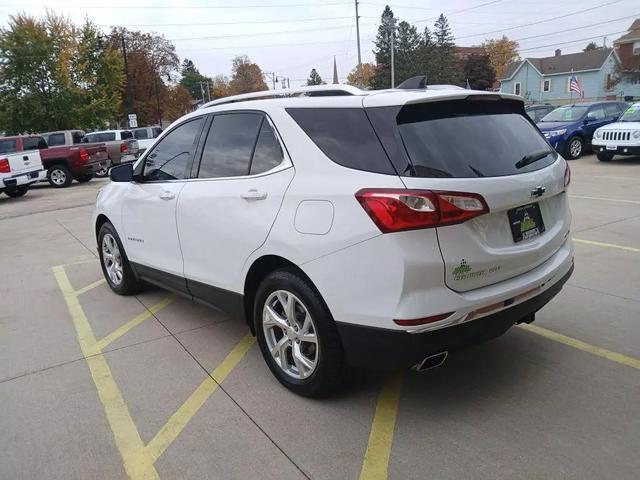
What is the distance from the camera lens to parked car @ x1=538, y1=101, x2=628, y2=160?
16547 mm

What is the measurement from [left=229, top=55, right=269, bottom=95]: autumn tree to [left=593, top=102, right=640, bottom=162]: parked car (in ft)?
299

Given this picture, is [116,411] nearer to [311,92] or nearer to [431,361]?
[431,361]

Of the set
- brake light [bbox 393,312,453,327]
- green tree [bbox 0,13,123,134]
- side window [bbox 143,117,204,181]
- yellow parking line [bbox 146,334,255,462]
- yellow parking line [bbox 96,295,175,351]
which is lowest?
yellow parking line [bbox 146,334,255,462]

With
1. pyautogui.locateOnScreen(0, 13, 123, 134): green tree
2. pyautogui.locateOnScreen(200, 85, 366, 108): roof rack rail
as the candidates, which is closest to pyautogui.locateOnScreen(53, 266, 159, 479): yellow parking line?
pyautogui.locateOnScreen(200, 85, 366, 108): roof rack rail

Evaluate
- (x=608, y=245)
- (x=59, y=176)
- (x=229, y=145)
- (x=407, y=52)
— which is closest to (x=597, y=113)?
(x=608, y=245)

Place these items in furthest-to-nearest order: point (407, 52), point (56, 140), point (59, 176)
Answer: point (407, 52) → point (56, 140) → point (59, 176)

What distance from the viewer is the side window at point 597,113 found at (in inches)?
682

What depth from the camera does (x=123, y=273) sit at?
5402 mm

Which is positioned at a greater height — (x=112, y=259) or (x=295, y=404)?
(x=112, y=259)

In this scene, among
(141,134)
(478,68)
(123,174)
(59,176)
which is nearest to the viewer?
(123,174)

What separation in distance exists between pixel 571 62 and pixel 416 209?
69002 millimetres

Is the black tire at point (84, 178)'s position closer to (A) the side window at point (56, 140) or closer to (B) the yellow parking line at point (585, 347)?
(A) the side window at point (56, 140)

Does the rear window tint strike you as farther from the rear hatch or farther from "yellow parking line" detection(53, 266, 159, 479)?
"yellow parking line" detection(53, 266, 159, 479)

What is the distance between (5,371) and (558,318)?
170 inches
